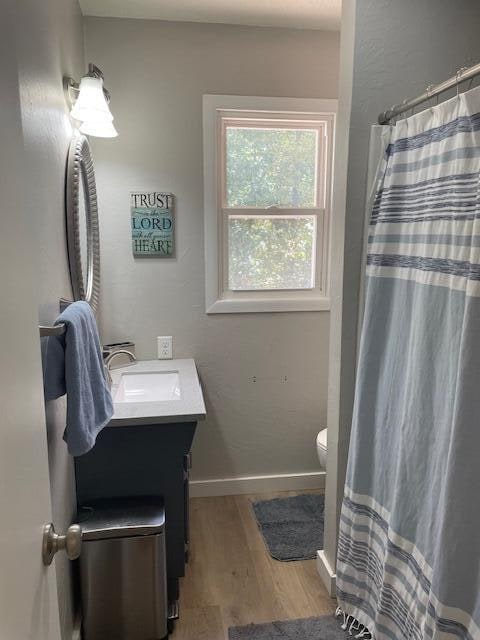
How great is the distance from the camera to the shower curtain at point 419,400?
1193 mm

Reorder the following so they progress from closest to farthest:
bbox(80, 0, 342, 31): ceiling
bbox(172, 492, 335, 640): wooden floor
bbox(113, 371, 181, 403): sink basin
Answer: bbox(172, 492, 335, 640): wooden floor < bbox(80, 0, 342, 31): ceiling < bbox(113, 371, 181, 403): sink basin

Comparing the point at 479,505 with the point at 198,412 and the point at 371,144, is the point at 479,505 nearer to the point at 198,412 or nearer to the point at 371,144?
the point at 198,412

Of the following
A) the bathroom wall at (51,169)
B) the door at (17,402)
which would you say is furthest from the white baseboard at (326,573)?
the door at (17,402)

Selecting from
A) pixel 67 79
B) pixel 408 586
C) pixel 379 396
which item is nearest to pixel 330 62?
pixel 67 79

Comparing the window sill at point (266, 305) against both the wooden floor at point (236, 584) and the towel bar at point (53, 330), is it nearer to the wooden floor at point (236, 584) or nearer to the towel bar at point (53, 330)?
the wooden floor at point (236, 584)

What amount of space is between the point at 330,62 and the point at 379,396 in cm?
181

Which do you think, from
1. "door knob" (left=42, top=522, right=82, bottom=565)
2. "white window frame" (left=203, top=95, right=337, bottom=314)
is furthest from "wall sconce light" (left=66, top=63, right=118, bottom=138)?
"door knob" (left=42, top=522, right=82, bottom=565)

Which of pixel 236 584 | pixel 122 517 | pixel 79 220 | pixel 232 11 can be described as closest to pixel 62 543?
pixel 122 517

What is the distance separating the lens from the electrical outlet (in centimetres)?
255

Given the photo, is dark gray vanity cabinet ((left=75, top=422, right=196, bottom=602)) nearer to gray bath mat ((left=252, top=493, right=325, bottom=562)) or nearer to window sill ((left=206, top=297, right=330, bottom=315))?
gray bath mat ((left=252, top=493, right=325, bottom=562))

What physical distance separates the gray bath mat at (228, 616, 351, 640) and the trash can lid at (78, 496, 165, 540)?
54 cm

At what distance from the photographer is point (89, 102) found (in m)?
1.73

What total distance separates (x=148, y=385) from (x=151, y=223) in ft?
2.72

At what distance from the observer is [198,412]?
5.93ft
